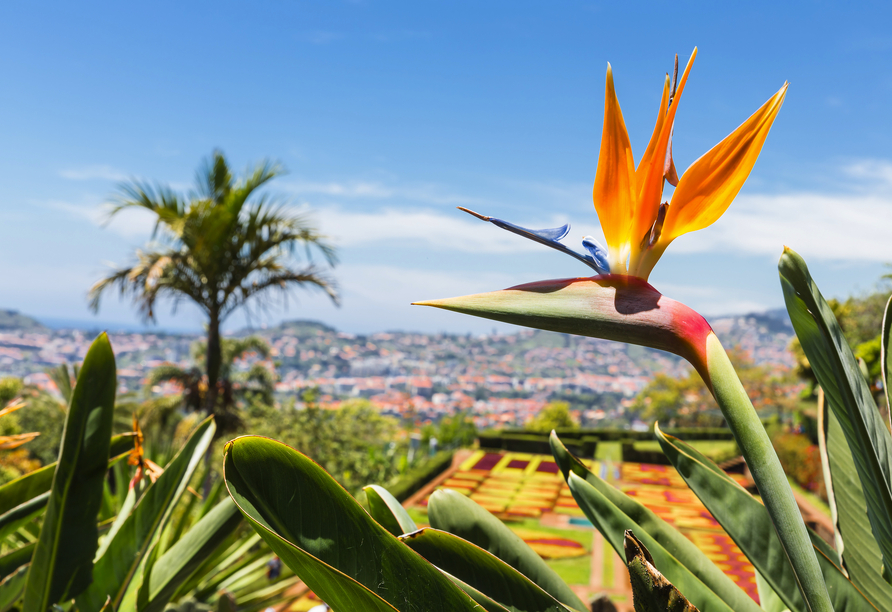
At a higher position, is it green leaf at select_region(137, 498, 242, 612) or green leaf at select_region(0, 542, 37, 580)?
green leaf at select_region(137, 498, 242, 612)

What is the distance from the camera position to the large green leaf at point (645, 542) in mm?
776

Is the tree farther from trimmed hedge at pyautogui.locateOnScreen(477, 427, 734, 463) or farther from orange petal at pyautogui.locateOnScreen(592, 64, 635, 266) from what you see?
trimmed hedge at pyautogui.locateOnScreen(477, 427, 734, 463)

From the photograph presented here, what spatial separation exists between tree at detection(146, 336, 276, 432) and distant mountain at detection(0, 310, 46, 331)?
260ft

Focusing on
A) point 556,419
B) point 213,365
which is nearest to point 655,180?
point 213,365

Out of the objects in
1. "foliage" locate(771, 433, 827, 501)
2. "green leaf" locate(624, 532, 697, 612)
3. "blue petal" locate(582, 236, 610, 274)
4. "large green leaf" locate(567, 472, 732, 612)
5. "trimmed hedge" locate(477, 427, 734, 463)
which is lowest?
"trimmed hedge" locate(477, 427, 734, 463)

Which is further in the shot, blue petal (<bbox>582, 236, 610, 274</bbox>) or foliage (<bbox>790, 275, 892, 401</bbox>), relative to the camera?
foliage (<bbox>790, 275, 892, 401</bbox>)

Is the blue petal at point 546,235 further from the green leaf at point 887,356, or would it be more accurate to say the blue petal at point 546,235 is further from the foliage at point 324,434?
the foliage at point 324,434

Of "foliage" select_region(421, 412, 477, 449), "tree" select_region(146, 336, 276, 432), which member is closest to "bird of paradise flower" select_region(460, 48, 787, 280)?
"tree" select_region(146, 336, 276, 432)

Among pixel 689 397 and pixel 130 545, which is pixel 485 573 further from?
pixel 689 397

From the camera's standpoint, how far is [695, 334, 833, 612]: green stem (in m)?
0.49

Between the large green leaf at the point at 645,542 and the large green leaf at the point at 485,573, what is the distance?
17cm

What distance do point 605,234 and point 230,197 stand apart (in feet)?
23.6

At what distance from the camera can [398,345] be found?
9131 centimetres

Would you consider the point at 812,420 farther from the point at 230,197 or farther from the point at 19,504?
the point at 19,504
